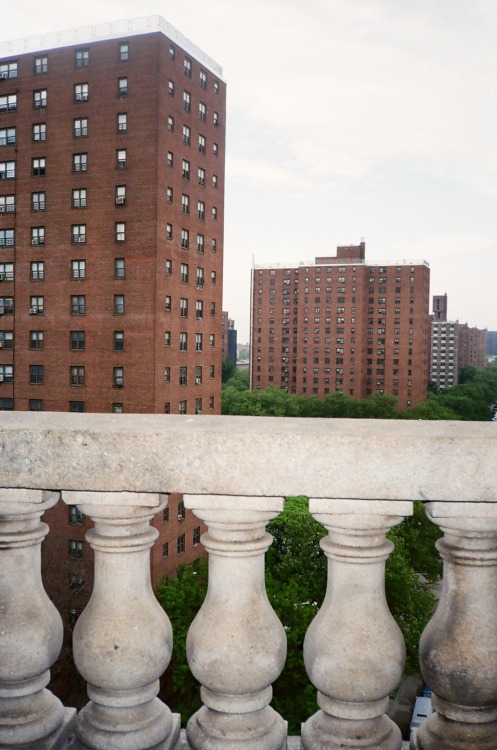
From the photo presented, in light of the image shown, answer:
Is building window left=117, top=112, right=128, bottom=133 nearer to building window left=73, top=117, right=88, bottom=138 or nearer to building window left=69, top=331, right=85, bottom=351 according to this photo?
building window left=73, top=117, right=88, bottom=138

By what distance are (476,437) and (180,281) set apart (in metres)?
44.2

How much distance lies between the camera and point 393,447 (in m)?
1.92

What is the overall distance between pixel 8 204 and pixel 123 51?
13.9 meters

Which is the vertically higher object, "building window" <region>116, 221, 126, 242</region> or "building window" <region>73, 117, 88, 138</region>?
"building window" <region>73, 117, 88, 138</region>

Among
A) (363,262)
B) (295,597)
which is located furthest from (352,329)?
(295,597)

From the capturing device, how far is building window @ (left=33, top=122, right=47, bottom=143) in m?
44.4

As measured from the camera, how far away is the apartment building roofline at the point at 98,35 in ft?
137

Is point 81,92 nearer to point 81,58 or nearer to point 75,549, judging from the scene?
point 81,58

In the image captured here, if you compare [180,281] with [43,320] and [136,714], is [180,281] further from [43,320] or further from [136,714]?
[136,714]

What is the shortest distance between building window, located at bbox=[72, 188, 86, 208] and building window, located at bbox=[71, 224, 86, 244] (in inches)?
56.7

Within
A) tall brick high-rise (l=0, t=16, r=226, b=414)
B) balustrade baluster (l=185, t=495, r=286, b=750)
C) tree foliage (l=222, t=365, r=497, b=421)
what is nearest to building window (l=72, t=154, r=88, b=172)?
tall brick high-rise (l=0, t=16, r=226, b=414)

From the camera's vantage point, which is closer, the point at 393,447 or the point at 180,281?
the point at 393,447

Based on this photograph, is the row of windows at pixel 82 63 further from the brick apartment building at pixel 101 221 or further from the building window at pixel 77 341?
the building window at pixel 77 341

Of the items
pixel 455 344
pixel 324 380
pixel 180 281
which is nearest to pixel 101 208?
pixel 180 281
